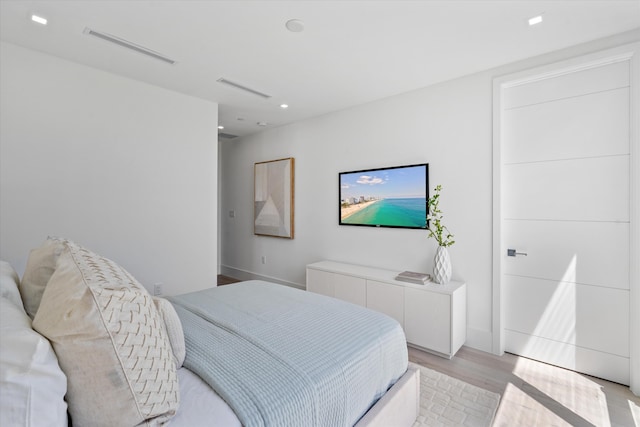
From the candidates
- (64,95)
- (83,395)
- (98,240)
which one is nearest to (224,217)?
(98,240)

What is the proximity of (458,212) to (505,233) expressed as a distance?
0.44m

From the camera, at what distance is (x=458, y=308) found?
272 centimetres

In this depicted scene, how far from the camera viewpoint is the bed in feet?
2.63

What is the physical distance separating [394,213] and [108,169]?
296 cm

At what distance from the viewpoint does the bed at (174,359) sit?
2.63 feet

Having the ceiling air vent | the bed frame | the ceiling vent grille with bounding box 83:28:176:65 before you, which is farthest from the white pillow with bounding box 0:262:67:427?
the ceiling air vent

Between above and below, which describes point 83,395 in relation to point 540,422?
above

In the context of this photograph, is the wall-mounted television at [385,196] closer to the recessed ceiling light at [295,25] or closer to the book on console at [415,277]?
the book on console at [415,277]

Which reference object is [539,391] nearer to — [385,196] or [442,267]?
[442,267]

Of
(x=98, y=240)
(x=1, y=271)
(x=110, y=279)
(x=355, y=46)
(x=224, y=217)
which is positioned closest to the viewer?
(x=110, y=279)

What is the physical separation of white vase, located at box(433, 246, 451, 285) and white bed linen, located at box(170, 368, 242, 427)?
7.64 ft

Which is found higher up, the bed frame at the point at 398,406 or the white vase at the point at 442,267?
the white vase at the point at 442,267

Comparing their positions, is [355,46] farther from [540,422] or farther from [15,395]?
[540,422]

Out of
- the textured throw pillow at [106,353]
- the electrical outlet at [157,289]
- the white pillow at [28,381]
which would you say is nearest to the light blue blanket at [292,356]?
the textured throw pillow at [106,353]
